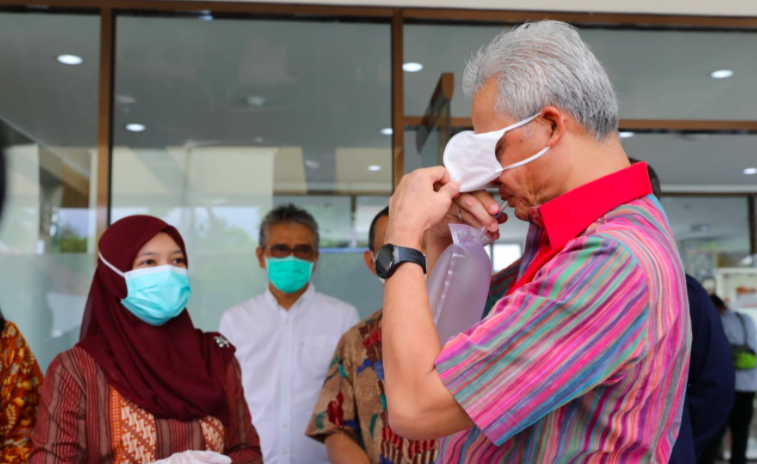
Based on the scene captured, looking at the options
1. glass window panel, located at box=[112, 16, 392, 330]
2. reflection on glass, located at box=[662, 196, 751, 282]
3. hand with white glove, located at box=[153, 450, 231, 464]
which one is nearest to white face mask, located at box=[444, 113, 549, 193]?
hand with white glove, located at box=[153, 450, 231, 464]

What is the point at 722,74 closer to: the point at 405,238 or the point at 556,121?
the point at 556,121

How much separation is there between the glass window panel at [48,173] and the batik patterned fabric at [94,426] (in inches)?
71.1

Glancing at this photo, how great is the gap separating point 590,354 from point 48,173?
3.47 m

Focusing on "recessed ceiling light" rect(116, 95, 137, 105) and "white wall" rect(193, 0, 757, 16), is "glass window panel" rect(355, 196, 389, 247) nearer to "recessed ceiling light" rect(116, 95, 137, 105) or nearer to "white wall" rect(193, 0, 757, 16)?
"white wall" rect(193, 0, 757, 16)

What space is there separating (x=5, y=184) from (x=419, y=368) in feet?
1.94

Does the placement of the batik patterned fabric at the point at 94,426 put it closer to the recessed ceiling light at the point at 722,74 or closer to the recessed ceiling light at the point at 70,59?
the recessed ceiling light at the point at 70,59

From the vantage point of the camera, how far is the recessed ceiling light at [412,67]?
12.6 feet

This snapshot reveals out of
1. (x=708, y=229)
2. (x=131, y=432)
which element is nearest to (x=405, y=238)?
(x=131, y=432)

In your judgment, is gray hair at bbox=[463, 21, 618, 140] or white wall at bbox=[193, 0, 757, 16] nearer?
gray hair at bbox=[463, 21, 618, 140]

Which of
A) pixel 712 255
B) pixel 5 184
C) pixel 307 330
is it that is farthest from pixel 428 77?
pixel 5 184

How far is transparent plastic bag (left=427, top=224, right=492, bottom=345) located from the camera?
1352mm

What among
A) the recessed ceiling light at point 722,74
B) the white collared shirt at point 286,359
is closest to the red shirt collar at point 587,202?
the white collared shirt at point 286,359

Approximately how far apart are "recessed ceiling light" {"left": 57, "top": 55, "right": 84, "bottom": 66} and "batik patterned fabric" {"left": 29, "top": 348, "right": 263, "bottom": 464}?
226 centimetres

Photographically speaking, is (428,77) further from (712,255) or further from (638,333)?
(638,333)
